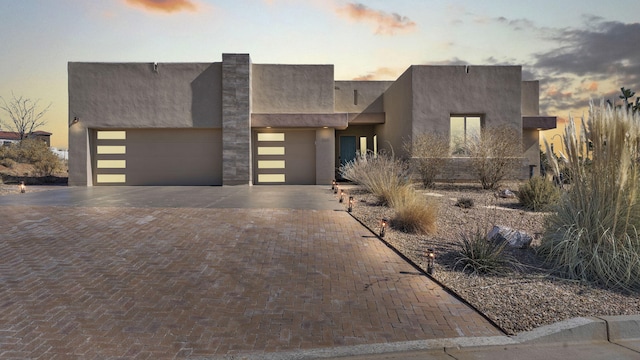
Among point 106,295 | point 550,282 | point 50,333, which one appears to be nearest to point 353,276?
point 550,282

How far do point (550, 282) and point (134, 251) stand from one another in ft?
19.2

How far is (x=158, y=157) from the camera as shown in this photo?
1778 centimetres

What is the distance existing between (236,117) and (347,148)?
7.11m

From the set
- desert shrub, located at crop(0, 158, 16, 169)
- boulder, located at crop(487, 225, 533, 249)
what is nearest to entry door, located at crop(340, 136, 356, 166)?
boulder, located at crop(487, 225, 533, 249)

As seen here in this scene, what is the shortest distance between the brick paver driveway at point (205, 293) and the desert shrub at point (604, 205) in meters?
2.07

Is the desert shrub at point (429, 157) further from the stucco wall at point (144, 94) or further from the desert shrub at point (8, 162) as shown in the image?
the desert shrub at point (8, 162)

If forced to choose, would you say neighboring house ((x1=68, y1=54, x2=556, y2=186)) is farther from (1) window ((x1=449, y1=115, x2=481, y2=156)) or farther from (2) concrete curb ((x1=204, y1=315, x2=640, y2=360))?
(2) concrete curb ((x1=204, y1=315, x2=640, y2=360))

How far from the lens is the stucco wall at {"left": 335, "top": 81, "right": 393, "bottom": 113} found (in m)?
20.6

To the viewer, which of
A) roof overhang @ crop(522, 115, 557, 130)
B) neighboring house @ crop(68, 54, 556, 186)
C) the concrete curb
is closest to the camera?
the concrete curb

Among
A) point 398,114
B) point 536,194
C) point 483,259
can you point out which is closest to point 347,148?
point 398,114

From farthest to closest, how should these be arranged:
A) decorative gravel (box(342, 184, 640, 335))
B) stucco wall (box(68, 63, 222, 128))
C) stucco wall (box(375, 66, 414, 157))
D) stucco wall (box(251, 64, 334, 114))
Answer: stucco wall (box(251, 64, 334, 114)) → stucco wall (box(68, 63, 222, 128)) → stucco wall (box(375, 66, 414, 157)) → decorative gravel (box(342, 184, 640, 335))

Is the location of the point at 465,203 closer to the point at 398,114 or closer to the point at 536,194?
the point at 536,194

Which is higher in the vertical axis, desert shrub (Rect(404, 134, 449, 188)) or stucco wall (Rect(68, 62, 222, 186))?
stucco wall (Rect(68, 62, 222, 186))

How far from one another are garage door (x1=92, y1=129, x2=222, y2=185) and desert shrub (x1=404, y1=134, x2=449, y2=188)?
28.7ft
